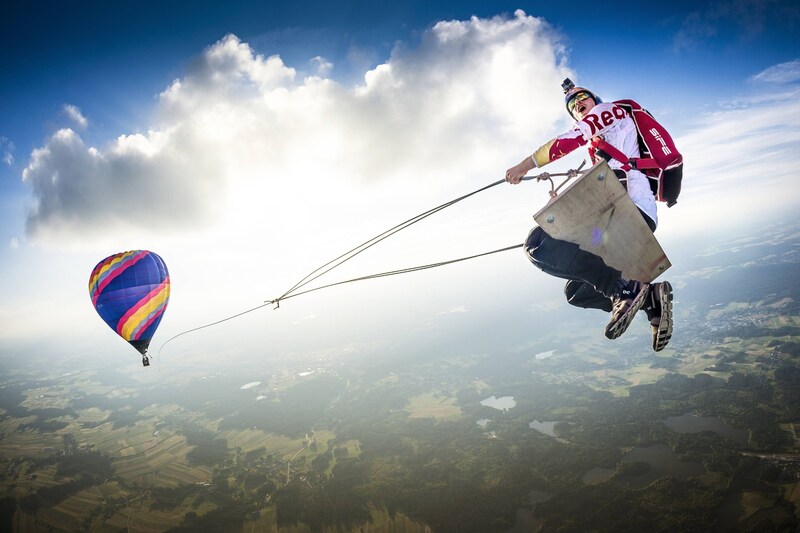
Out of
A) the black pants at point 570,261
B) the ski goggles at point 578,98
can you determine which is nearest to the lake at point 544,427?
the black pants at point 570,261

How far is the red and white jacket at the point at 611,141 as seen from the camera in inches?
139

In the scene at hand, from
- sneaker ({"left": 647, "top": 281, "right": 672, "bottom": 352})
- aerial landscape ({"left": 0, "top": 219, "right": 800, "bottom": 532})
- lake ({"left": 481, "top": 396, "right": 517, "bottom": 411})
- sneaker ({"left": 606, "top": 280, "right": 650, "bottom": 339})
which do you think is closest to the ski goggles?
sneaker ({"left": 606, "top": 280, "right": 650, "bottom": 339})

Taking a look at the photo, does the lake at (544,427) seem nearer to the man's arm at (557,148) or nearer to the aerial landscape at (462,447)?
the aerial landscape at (462,447)

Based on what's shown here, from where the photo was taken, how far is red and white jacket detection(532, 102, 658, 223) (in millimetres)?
3531

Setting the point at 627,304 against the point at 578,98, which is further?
the point at 578,98

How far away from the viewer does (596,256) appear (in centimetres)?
385

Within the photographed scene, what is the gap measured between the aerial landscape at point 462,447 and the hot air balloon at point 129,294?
4564 cm

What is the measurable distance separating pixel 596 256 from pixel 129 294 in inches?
865

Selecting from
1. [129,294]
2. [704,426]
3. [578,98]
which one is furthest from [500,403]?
[578,98]

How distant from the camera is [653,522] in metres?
39.3

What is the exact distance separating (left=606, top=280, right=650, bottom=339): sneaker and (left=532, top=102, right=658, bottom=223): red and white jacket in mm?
905

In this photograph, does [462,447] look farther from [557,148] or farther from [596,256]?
[557,148]

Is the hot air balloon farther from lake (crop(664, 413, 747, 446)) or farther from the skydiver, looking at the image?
lake (crop(664, 413, 747, 446))

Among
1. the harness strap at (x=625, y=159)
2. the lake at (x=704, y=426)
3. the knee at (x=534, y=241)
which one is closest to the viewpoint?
the harness strap at (x=625, y=159)
